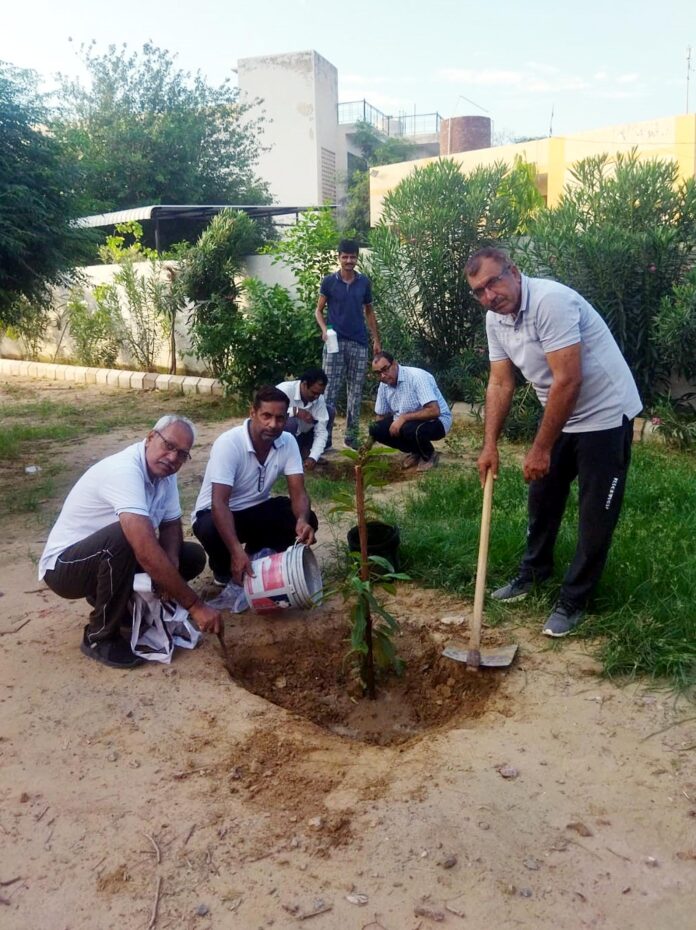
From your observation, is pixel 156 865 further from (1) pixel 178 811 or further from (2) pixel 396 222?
(2) pixel 396 222

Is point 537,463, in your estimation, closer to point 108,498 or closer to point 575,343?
point 575,343

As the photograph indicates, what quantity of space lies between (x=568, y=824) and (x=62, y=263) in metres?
6.49

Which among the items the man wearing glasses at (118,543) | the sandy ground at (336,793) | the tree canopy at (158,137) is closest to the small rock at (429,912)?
the sandy ground at (336,793)

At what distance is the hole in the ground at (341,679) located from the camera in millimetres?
3484

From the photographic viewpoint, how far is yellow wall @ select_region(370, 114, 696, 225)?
14578mm

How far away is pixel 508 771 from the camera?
285 cm

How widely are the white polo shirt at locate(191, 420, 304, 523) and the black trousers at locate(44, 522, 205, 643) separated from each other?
2.32 feet

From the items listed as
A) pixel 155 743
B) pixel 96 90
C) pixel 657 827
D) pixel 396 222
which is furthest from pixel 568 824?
pixel 96 90

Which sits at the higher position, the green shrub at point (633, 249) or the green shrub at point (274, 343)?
the green shrub at point (633, 249)

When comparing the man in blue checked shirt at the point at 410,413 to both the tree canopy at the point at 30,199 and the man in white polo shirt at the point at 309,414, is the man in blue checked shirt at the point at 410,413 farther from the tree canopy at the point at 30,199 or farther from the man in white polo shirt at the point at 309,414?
the tree canopy at the point at 30,199

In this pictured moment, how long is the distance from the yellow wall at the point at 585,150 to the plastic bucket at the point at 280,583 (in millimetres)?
10185

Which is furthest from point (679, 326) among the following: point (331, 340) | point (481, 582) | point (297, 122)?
point (297, 122)

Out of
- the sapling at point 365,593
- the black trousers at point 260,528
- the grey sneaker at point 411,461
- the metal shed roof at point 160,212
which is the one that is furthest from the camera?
the metal shed roof at point 160,212

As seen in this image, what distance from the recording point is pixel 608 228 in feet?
23.0
